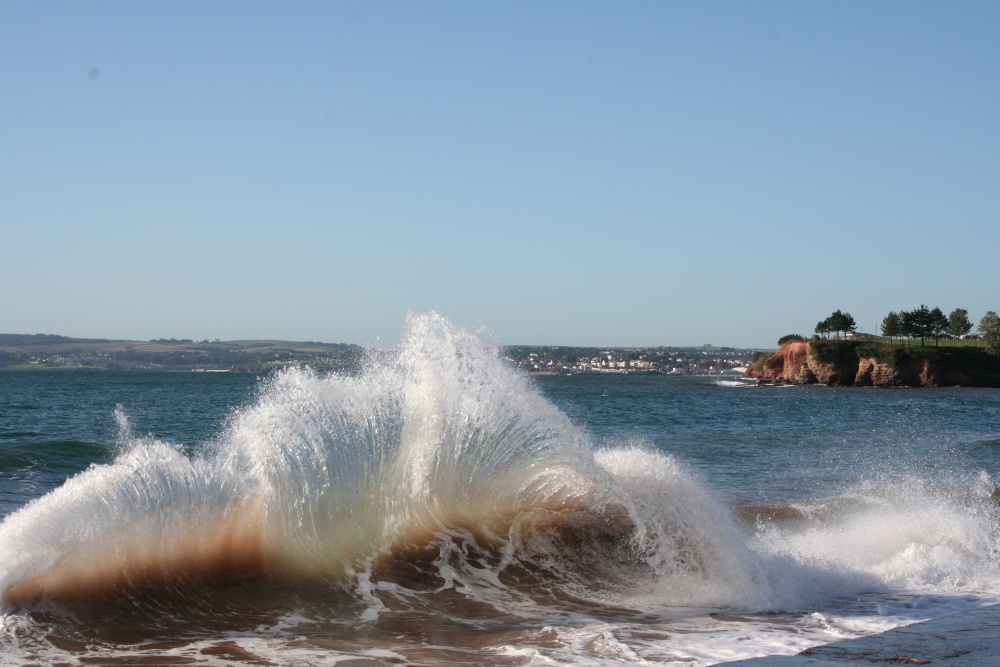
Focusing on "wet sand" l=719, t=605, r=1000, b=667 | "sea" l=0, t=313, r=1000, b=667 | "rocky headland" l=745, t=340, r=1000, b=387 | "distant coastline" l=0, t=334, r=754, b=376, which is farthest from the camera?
"distant coastline" l=0, t=334, r=754, b=376

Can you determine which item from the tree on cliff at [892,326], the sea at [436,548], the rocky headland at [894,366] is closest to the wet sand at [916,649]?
the sea at [436,548]

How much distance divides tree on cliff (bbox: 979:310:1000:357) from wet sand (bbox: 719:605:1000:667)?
94.9m

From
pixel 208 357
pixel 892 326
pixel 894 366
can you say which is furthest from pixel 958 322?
pixel 208 357

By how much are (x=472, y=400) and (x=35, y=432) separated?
61.8ft

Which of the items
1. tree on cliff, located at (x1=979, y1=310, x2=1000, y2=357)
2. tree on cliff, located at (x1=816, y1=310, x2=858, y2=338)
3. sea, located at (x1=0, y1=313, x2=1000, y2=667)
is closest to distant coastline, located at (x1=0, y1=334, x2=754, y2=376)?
tree on cliff, located at (x1=816, y1=310, x2=858, y2=338)

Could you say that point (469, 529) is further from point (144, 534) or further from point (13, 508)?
point (13, 508)

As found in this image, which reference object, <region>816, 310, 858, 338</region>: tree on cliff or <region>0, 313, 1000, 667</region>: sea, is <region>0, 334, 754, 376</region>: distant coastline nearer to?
<region>816, 310, 858, 338</region>: tree on cliff

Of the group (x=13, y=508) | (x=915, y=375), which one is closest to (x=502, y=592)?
(x=13, y=508)

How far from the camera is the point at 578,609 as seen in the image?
8.87m

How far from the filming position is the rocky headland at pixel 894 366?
289 feet

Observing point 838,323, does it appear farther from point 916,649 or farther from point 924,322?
point 916,649

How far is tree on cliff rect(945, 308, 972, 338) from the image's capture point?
11506 centimetres

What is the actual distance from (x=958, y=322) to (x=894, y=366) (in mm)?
34367

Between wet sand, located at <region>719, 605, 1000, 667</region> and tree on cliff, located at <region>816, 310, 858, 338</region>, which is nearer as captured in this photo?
wet sand, located at <region>719, 605, 1000, 667</region>
